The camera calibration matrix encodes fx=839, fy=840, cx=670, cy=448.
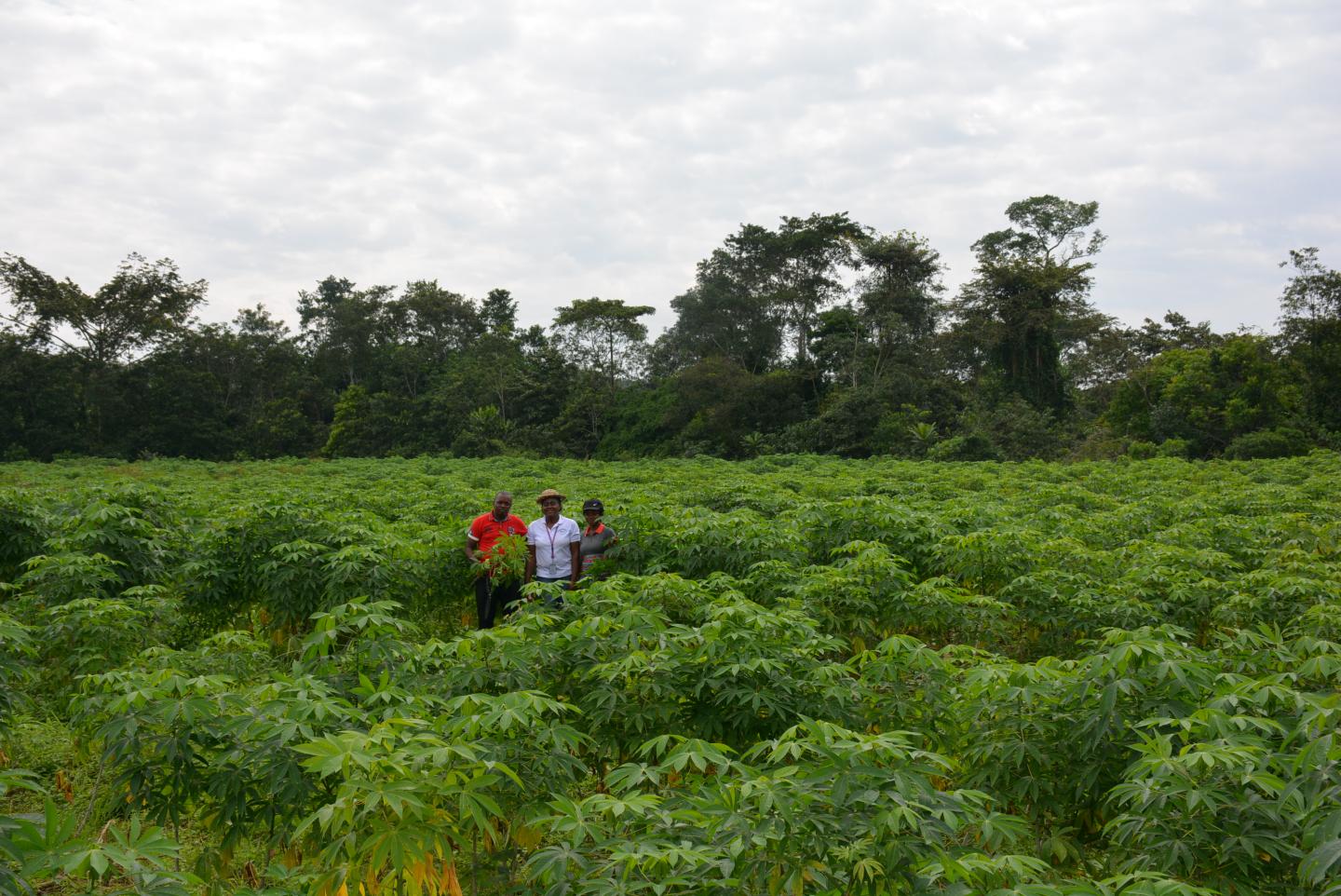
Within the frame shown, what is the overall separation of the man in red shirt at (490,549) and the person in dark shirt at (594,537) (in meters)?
0.53

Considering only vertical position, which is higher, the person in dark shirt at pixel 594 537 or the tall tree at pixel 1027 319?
the tall tree at pixel 1027 319

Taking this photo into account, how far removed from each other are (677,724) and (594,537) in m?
3.31

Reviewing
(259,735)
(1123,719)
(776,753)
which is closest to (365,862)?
(259,735)

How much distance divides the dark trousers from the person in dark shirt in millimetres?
577

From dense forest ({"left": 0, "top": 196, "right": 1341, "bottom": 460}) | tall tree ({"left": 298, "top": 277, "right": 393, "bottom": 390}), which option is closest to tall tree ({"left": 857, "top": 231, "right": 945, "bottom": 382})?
dense forest ({"left": 0, "top": 196, "right": 1341, "bottom": 460})

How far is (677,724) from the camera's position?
3549mm

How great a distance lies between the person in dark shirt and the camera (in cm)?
662

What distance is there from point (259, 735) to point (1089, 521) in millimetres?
8459

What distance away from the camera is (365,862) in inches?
97.3

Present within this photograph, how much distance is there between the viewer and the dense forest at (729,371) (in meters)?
27.8

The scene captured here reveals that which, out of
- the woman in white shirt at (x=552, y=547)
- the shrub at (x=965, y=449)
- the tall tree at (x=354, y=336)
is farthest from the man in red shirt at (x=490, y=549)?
the tall tree at (x=354, y=336)

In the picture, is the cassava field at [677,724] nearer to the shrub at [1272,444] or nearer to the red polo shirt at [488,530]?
the red polo shirt at [488,530]

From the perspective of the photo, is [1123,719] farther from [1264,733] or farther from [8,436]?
[8,436]

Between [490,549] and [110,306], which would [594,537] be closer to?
[490,549]
